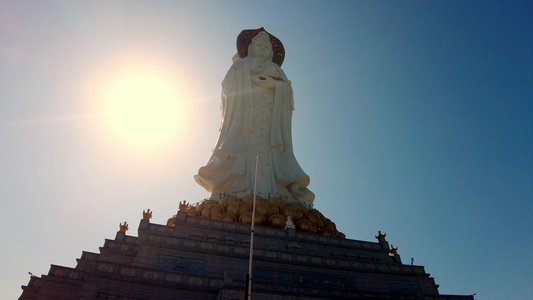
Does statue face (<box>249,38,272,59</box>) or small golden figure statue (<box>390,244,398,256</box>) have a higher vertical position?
statue face (<box>249,38,272,59</box>)

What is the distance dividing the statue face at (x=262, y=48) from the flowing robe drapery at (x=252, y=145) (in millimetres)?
915

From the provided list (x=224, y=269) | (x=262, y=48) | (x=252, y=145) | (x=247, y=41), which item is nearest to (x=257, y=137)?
(x=252, y=145)

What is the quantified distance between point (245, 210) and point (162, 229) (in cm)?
318

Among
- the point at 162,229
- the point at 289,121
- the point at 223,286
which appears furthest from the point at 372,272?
the point at 289,121

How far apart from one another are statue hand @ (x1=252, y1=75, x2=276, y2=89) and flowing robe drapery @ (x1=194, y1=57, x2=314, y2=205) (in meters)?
0.21

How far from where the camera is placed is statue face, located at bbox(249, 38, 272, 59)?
72.8 ft

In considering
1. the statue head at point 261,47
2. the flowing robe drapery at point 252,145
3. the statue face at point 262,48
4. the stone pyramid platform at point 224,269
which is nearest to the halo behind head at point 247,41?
the statue head at point 261,47

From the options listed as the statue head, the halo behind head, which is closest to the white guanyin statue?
the statue head

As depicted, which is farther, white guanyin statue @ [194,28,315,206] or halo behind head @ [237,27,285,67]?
halo behind head @ [237,27,285,67]

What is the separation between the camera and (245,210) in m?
14.3

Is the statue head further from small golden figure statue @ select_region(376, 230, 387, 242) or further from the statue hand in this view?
small golden figure statue @ select_region(376, 230, 387, 242)

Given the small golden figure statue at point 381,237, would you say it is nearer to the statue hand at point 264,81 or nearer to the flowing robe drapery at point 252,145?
the flowing robe drapery at point 252,145

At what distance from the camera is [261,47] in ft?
73.4

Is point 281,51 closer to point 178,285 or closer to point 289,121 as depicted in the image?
point 289,121
